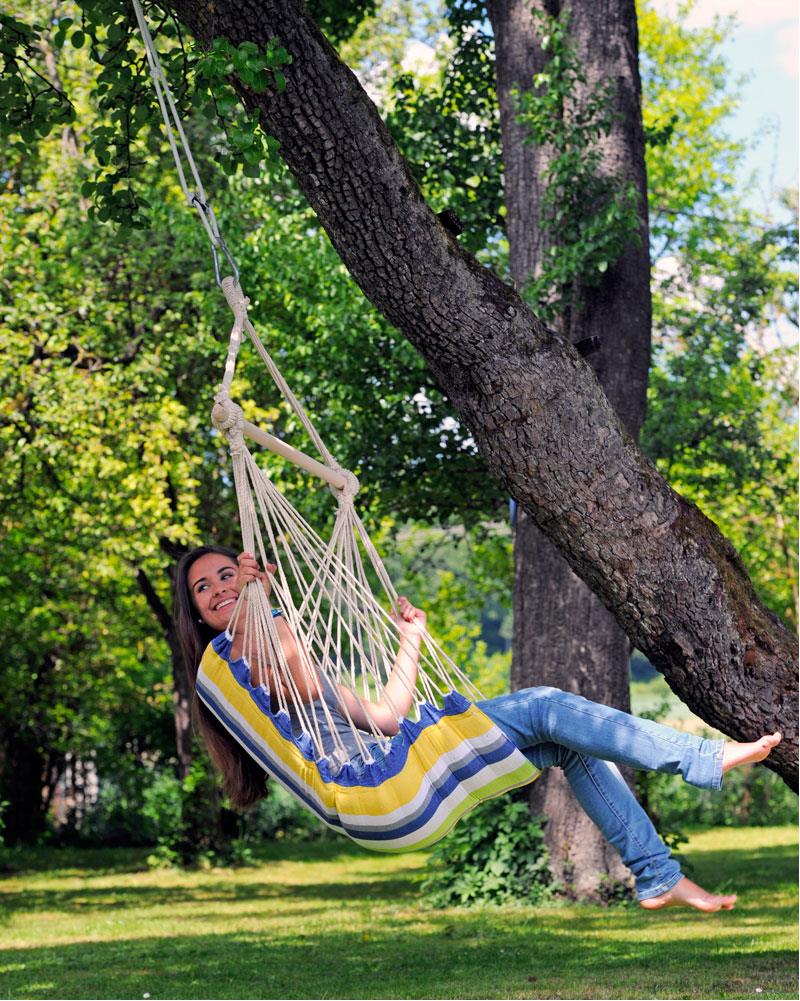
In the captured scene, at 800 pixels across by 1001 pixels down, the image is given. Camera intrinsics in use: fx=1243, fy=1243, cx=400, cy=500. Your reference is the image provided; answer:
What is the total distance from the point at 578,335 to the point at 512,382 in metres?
2.53

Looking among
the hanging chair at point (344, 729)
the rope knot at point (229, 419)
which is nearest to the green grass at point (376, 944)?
the hanging chair at point (344, 729)

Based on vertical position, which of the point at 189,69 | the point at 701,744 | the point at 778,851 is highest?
the point at 189,69

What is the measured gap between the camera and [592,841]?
205 inches

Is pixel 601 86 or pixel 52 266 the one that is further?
pixel 52 266

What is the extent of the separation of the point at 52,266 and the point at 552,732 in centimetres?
532

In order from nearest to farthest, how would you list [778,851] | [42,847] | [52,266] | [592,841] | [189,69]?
[189,69], [592,841], [52,266], [778,851], [42,847]

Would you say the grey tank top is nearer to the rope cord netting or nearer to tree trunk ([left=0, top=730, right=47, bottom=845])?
the rope cord netting

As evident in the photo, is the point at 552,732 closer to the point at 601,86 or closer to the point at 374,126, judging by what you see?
the point at 374,126

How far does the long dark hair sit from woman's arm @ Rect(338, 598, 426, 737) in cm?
33

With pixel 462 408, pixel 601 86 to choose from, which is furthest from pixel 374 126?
pixel 601 86

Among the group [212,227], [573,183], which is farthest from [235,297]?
[573,183]

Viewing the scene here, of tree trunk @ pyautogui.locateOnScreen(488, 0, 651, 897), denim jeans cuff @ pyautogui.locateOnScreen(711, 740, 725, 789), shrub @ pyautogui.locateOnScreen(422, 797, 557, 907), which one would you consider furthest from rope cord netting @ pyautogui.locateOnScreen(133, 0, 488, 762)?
shrub @ pyautogui.locateOnScreen(422, 797, 557, 907)

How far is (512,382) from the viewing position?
8.04 ft

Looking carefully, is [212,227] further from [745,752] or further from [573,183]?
[573,183]
